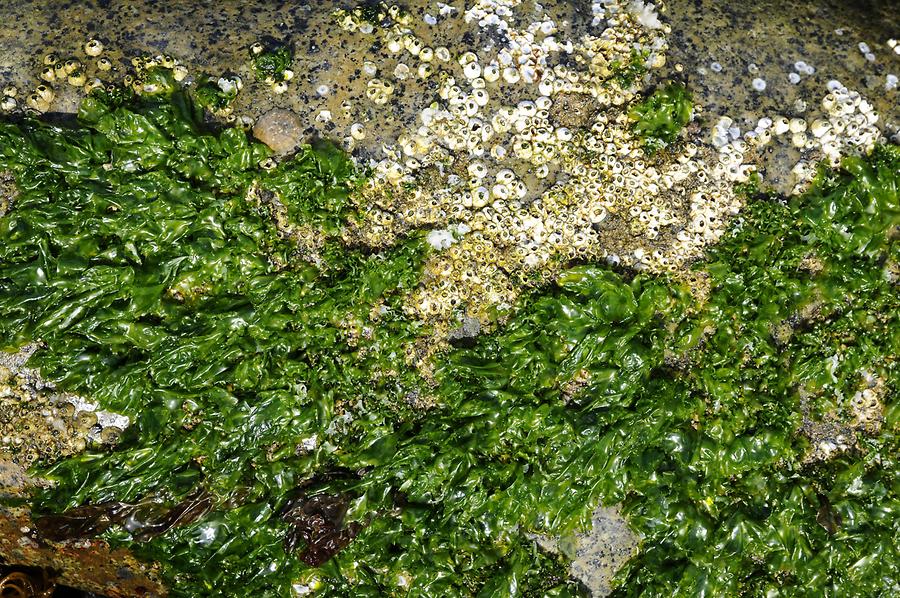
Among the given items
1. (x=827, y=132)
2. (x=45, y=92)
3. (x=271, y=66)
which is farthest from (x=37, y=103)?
(x=827, y=132)

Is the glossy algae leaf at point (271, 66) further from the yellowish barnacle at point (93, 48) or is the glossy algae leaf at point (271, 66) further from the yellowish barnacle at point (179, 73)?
the yellowish barnacle at point (93, 48)

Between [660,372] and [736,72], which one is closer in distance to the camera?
[660,372]

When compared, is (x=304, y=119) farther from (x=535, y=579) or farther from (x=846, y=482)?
(x=846, y=482)

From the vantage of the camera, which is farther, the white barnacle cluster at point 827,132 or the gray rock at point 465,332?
the white barnacle cluster at point 827,132

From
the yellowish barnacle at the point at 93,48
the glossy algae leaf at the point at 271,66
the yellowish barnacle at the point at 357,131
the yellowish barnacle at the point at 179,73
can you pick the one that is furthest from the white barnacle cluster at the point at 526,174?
the yellowish barnacle at the point at 93,48

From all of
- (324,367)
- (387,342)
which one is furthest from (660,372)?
(324,367)

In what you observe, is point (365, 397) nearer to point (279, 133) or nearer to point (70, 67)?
point (279, 133)

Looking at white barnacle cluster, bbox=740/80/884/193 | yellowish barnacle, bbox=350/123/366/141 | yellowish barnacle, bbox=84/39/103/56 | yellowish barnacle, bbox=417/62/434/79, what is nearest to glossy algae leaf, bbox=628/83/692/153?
white barnacle cluster, bbox=740/80/884/193
